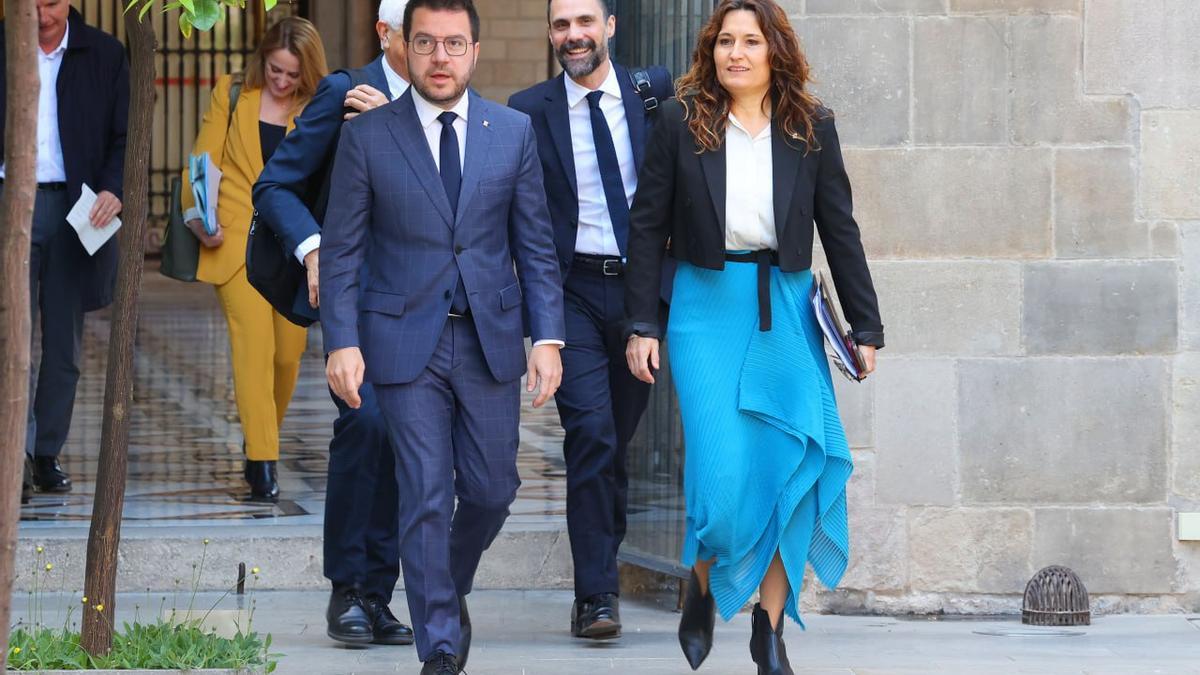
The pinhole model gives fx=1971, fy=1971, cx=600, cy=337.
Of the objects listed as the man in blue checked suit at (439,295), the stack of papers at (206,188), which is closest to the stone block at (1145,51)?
the man in blue checked suit at (439,295)

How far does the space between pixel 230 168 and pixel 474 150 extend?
2.85m

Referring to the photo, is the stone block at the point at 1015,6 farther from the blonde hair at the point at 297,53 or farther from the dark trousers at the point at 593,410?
the blonde hair at the point at 297,53

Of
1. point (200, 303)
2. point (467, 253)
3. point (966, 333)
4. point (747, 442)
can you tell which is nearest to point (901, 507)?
point (966, 333)

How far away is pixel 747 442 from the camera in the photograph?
17.4 feet

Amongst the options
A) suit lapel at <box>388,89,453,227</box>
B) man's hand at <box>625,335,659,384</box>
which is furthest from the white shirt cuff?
man's hand at <box>625,335,659,384</box>

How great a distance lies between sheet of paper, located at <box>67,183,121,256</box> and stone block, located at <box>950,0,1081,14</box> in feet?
11.0

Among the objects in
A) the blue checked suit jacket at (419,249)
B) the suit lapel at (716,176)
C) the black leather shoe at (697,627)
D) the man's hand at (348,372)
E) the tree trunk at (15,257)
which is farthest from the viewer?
the black leather shoe at (697,627)

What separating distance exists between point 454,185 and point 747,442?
1.05 metres

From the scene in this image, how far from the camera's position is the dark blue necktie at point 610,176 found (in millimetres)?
5891

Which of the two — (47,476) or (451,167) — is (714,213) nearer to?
(451,167)

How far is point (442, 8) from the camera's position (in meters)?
→ 5.15

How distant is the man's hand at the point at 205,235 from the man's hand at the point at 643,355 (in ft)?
9.08

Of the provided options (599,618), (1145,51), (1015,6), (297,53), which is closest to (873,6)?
(1015,6)

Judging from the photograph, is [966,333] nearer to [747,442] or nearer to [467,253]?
[747,442]
